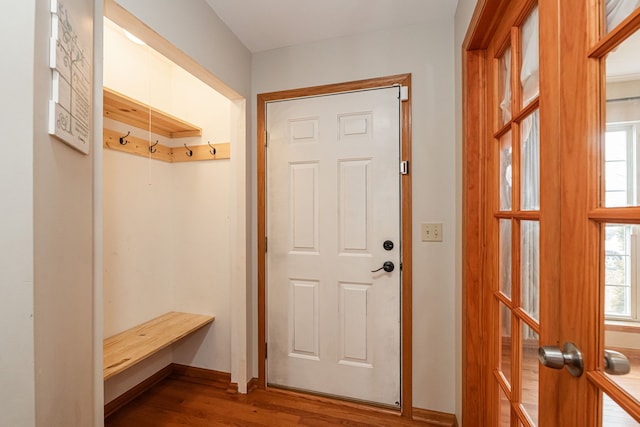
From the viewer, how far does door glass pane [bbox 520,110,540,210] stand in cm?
85

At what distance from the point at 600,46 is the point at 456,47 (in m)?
1.23

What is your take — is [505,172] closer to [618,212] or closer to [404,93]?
[618,212]

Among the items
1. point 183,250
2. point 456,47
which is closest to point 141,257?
point 183,250

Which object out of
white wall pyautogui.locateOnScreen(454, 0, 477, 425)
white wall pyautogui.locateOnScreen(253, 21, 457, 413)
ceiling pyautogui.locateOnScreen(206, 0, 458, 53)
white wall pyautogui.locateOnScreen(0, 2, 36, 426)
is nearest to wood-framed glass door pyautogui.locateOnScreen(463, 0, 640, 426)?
white wall pyautogui.locateOnScreen(454, 0, 477, 425)

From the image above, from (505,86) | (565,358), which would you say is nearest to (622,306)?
(565,358)

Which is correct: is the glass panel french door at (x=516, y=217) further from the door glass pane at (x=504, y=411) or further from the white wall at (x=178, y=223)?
the white wall at (x=178, y=223)

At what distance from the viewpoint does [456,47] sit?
162cm

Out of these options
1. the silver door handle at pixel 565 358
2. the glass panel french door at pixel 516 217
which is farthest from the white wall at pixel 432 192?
the silver door handle at pixel 565 358

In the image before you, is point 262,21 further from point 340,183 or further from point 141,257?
point 141,257

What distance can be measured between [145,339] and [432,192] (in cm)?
203

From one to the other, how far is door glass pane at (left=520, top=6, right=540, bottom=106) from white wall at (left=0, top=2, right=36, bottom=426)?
1441mm

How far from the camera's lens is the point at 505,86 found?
3.79 feet

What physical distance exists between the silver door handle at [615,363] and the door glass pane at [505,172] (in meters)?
0.62

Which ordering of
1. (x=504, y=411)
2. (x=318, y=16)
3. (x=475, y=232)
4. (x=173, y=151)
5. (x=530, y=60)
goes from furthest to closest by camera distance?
(x=173, y=151)
(x=318, y=16)
(x=475, y=232)
(x=504, y=411)
(x=530, y=60)
